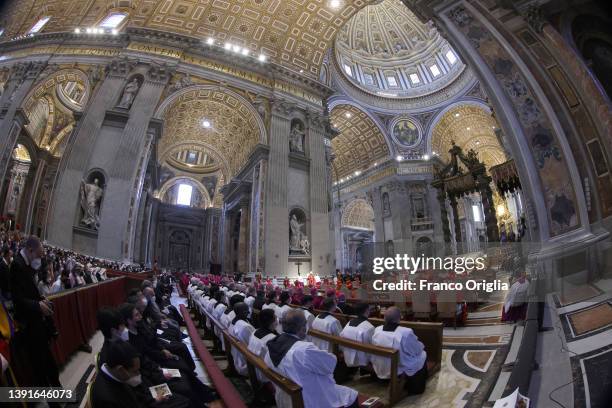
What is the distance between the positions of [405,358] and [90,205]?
1125 centimetres

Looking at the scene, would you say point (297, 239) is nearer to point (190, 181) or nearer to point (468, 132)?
point (190, 181)

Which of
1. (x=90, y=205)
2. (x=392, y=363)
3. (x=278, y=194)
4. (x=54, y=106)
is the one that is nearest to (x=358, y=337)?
(x=392, y=363)

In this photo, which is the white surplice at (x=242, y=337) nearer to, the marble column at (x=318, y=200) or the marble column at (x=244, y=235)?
the marble column at (x=318, y=200)

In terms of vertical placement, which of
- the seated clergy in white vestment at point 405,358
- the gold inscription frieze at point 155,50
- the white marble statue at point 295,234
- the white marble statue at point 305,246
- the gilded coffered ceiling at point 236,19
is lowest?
the seated clergy in white vestment at point 405,358

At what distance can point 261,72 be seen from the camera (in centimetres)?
1485

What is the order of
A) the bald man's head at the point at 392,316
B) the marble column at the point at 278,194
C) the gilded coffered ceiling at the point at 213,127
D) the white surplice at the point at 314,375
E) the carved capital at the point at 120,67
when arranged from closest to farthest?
1. the white surplice at the point at 314,375
2. the bald man's head at the point at 392,316
3. the carved capital at the point at 120,67
4. the marble column at the point at 278,194
5. the gilded coffered ceiling at the point at 213,127

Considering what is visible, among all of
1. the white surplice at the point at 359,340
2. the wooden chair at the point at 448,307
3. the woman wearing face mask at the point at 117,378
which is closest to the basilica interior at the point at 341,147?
the white surplice at the point at 359,340

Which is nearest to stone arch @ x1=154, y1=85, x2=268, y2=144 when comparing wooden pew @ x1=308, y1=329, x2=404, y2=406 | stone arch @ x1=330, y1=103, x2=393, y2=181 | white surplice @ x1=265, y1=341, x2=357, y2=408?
stone arch @ x1=330, y1=103, x2=393, y2=181

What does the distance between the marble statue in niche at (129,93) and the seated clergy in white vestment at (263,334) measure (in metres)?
12.5

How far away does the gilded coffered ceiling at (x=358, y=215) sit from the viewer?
27078mm

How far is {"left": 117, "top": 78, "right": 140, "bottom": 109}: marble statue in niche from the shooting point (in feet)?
38.5

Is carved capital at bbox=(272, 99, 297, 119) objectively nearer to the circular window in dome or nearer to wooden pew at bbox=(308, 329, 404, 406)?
the circular window in dome

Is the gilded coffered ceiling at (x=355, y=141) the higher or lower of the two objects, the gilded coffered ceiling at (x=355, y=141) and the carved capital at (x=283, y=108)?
the higher

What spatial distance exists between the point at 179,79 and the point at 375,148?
15443 mm
